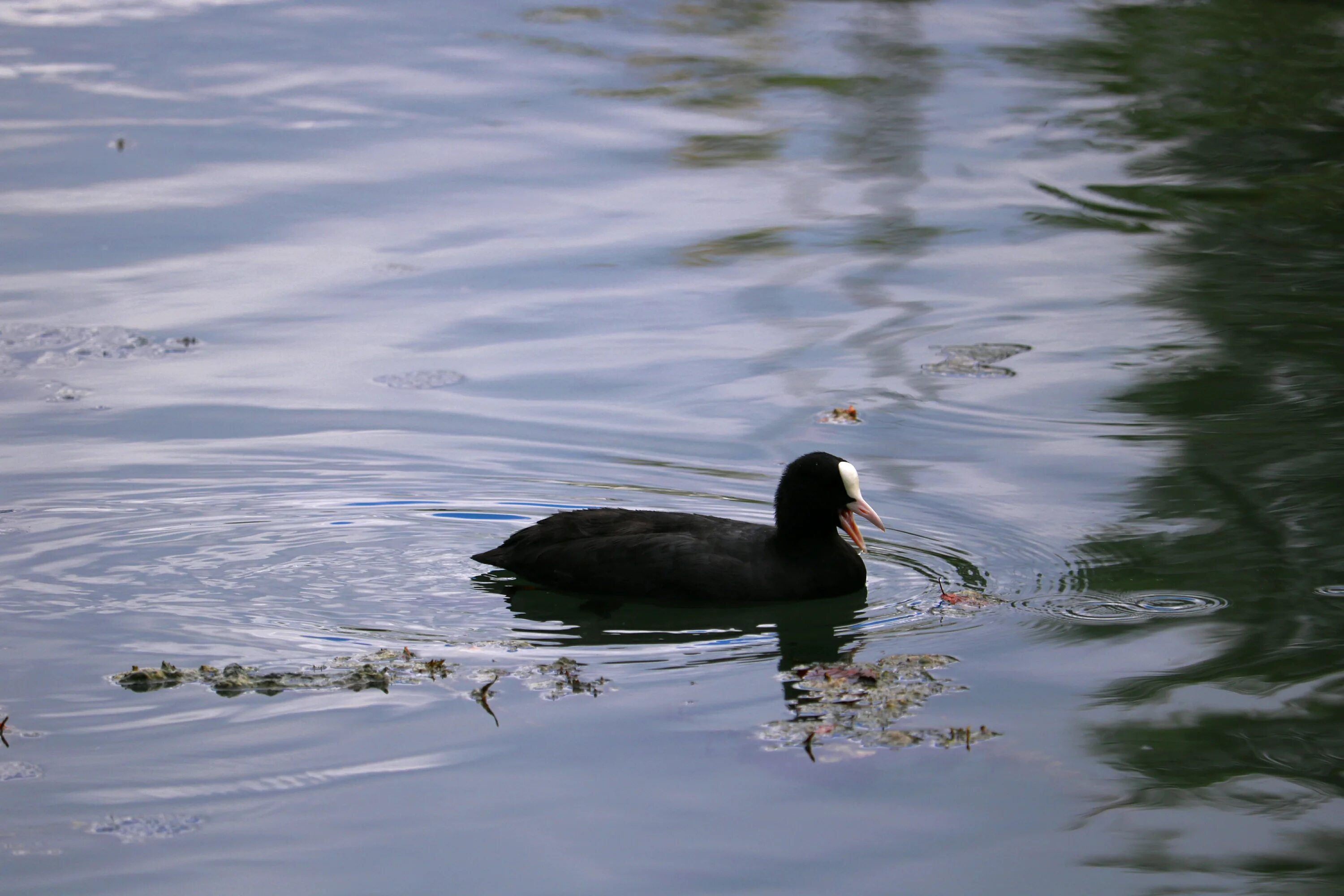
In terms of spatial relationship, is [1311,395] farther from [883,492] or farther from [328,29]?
[328,29]

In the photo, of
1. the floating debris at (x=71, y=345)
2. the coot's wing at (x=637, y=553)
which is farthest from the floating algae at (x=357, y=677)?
the floating debris at (x=71, y=345)

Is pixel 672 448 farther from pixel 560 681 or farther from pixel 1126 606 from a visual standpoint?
pixel 560 681

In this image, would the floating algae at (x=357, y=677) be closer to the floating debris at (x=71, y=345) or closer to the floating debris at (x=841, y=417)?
the floating debris at (x=841, y=417)

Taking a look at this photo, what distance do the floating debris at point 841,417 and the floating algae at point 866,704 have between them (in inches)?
129

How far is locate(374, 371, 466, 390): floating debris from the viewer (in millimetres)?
10047

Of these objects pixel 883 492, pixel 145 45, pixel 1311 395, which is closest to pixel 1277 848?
pixel 883 492

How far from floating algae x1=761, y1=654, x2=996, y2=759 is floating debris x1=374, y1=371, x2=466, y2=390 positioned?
443 cm

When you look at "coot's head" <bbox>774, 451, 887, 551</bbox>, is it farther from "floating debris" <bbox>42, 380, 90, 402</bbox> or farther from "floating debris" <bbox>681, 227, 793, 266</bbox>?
"floating debris" <bbox>681, 227, 793, 266</bbox>

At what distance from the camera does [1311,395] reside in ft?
31.2

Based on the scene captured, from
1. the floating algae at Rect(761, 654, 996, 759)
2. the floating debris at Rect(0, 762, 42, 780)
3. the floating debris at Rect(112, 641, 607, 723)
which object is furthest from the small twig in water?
the floating debris at Rect(0, 762, 42, 780)

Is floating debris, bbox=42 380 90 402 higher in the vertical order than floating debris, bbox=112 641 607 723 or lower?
higher

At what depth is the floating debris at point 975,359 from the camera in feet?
33.5

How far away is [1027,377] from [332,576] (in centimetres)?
469

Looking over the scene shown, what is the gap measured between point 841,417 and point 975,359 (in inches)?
53.1
